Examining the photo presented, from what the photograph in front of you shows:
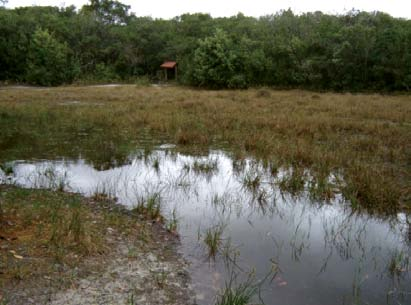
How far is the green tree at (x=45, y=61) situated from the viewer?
33281 mm

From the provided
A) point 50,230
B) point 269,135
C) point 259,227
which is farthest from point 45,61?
point 259,227

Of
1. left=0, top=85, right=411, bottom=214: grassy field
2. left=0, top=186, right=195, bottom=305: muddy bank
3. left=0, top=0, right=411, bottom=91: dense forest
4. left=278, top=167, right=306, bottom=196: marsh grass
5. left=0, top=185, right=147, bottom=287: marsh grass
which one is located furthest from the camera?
left=0, top=0, right=411, bottom=91: dense forest

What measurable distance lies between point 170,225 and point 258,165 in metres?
3.64

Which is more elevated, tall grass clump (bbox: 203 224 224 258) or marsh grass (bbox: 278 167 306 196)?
marsh grass (bbox: 278 167 306 196)

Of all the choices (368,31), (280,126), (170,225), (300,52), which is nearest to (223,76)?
(300,52)

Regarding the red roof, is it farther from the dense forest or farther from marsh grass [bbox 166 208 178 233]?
marsh grass [bbox 166 208 178 233]

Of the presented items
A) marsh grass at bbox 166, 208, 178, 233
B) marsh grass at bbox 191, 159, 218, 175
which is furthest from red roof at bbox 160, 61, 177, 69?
marsh grass at bbox 166, 208, 178, 233

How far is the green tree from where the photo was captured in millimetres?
33281

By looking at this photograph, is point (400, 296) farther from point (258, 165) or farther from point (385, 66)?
point (385, 66)

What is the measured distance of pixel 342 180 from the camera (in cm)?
767

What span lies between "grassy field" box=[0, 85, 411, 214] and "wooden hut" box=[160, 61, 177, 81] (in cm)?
1892

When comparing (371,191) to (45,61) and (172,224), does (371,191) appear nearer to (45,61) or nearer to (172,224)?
(172,224)

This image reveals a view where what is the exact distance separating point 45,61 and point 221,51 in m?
15.0

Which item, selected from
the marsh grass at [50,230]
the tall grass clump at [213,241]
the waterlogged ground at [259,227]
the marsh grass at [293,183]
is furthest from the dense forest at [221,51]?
the marsh grass at [50,230]
